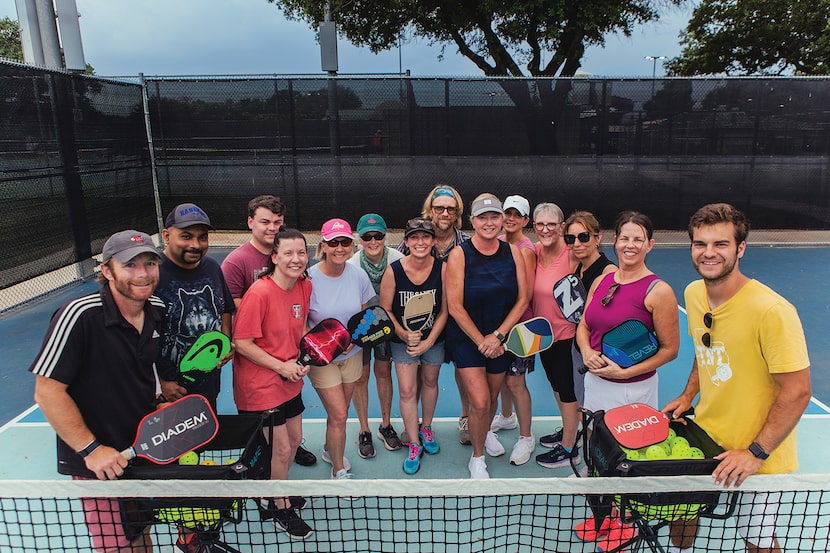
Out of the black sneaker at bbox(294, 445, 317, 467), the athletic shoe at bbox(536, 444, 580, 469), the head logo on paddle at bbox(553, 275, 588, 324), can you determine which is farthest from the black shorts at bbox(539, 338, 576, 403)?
the black sneaker at bbox(294, 445, 317, 467)

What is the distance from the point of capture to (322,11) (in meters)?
15.3

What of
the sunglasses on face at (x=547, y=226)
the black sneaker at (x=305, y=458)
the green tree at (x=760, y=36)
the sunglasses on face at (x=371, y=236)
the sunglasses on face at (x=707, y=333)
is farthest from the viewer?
the green tree at (x=760, y=36)

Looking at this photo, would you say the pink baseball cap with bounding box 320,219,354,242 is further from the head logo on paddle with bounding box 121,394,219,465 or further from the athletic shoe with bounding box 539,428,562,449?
the athletic shoe with bounding box 539,428,562,449

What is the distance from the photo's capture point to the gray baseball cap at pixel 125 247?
2.22 meters

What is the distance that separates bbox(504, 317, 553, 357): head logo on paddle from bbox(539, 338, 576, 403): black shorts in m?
0.29

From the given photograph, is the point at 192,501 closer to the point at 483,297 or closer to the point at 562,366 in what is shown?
the point at 483,297

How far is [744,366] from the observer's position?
2.15 metres

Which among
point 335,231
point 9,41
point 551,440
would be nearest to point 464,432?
point 551,440

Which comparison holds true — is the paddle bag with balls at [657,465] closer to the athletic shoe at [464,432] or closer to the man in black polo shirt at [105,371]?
the athletic shoe at [464,432]

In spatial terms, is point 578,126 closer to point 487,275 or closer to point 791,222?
point 791,222

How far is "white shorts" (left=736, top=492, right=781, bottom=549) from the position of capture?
2193 mm

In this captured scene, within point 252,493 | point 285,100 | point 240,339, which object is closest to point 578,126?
point 285,100

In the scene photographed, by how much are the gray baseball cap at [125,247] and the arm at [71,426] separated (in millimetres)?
530

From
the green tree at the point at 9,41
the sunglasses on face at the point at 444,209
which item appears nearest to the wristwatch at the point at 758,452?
the sunglasses on face at the point at 444,209
